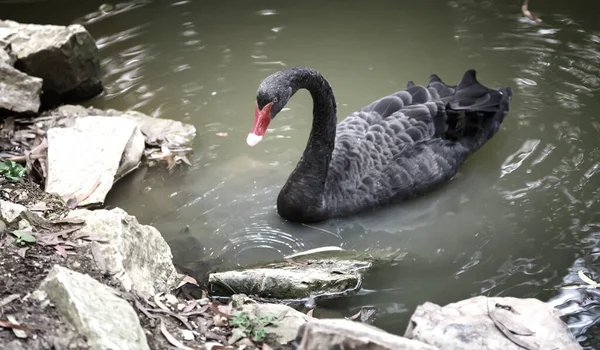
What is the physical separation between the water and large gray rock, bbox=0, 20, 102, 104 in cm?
24

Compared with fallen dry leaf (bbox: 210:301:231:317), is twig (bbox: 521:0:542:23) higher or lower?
higher

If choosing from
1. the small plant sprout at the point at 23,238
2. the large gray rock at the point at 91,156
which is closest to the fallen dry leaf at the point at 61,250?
the small plant sprout at the point at 23,238

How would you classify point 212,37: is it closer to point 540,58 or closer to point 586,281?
point 540,58

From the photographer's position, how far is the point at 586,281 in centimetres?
358

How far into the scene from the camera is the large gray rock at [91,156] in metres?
4.29

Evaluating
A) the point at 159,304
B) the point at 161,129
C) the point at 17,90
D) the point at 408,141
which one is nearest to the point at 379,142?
the point at 408,141

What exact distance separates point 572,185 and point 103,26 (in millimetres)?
4901

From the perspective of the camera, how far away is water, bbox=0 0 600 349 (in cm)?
383

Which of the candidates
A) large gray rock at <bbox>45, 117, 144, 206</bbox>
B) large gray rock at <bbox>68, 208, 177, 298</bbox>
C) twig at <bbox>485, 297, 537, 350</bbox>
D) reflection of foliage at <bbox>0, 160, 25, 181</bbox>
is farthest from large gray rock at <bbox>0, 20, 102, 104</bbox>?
twig at <bbox>485, 297, 537, 350</bbox>

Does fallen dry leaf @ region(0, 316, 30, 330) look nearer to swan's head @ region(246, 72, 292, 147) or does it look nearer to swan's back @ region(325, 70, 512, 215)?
swan's head @ region(246, 72, 292, 147)

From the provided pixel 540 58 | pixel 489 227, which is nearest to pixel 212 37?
pixel 540 58

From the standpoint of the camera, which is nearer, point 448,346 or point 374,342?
point 374,342

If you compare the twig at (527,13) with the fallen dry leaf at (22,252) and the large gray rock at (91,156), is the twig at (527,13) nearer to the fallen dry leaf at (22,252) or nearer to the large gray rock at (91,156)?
the large gray rock at (91,156)

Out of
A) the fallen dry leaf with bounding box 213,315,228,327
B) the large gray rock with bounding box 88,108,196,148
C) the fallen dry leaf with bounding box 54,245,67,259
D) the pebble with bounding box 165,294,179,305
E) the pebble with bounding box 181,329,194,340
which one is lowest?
the large gray rock with bounding box 88,108,196,148
